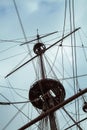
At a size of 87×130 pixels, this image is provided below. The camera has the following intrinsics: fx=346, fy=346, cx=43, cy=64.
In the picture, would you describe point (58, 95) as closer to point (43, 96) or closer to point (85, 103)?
point (43, 96)

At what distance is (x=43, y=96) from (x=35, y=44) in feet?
15.4

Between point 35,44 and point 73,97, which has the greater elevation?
point 35,44

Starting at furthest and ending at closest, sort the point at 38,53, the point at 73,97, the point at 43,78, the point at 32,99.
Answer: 1. the point at 38,53
2. the point at 43,78
3. the point at 32,99
4. the point at 73,97

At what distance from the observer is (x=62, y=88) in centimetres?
1719

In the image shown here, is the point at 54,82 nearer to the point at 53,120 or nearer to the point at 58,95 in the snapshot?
the point at 58,95

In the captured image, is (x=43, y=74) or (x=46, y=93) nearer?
(x=46, y=93)

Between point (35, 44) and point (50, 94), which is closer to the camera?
point (50, 94)

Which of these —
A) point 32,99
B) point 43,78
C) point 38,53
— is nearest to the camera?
point 32,99

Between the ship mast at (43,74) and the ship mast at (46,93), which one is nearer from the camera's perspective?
the ship mast at (43,74)

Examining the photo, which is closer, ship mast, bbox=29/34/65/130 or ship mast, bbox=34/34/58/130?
ship mast, bbox=34/34/58/130

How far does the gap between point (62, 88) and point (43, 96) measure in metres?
Result: 1.02

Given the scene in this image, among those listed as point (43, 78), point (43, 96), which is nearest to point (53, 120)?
point (43, 96)

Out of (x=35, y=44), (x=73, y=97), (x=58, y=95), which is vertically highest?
(x=35, y=44)

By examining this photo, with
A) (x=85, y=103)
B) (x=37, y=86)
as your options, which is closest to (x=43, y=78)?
(x=37, y=86)
